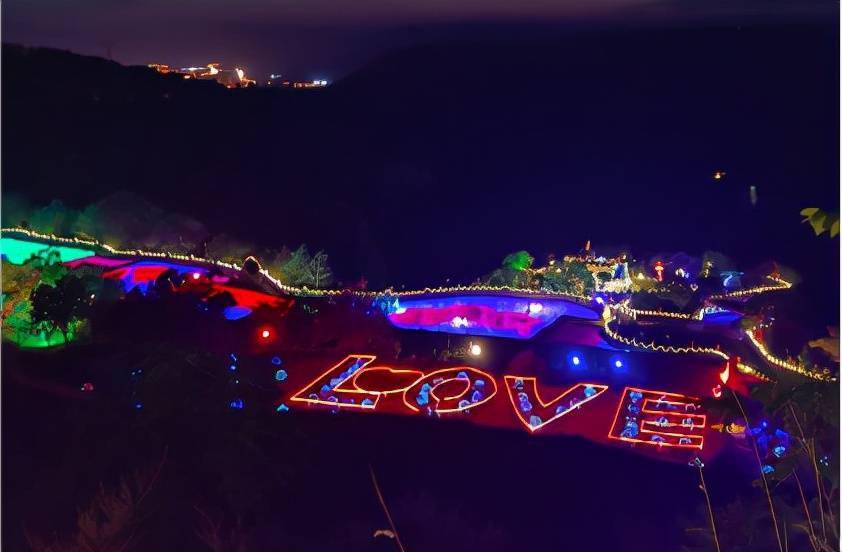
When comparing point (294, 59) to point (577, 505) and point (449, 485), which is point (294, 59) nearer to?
point (449, 485)

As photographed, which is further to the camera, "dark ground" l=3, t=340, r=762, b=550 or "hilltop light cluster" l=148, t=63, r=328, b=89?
"hilltop light cluster" l=148, t=63, r=328, b=89

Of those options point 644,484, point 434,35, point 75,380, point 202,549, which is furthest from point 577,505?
point 75,380

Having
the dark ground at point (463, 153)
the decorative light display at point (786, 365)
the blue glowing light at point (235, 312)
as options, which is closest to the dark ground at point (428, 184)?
the dark ground at point (463, 153)

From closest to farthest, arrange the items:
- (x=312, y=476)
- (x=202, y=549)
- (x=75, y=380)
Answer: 1. (x=202, y=549)
2. (x=312, y=476)
3. (x=75, y=380)

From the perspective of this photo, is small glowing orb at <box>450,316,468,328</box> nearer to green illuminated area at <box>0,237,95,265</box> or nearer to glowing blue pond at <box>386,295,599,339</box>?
glowing blue pond at <box>386,295,599,339</box>

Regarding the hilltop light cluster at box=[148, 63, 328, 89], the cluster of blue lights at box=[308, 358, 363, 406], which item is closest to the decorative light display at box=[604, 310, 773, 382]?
the cluster of blue lights at box=[308, 358, 363, 406]

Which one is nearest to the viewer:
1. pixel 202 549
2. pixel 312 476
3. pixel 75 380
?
pixel 202 549

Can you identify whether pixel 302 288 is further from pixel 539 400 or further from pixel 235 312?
pixel 539 400
